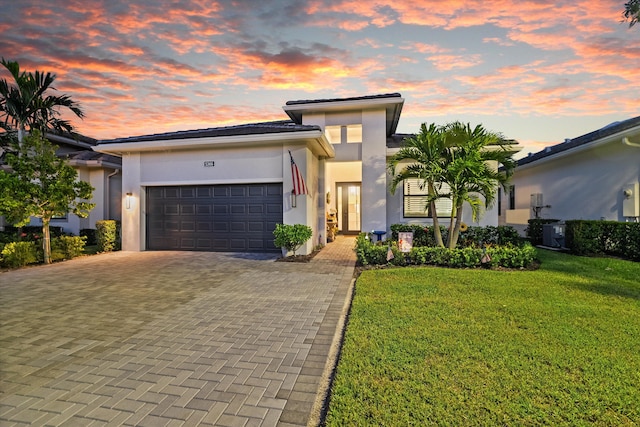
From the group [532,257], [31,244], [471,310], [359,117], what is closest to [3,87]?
[31,244]

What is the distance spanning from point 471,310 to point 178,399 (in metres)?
3.85

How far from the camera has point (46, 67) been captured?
10523 mm

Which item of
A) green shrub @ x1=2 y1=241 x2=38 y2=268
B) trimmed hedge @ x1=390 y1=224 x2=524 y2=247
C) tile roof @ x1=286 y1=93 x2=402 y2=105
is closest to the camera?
green shrub @ x1=2 y1=241 x2=38 y2=268

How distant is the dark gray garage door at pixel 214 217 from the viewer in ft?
34.0

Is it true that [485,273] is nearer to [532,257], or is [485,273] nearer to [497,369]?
[532,257]

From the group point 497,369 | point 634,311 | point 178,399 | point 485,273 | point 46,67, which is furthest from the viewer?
point 46,67

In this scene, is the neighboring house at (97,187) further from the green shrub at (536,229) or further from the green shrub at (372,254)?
the green shrub at (536,229)

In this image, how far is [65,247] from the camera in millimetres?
9562

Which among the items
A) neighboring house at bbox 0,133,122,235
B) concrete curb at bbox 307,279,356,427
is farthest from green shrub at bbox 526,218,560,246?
neighboring house at bbox 0,133,122,235

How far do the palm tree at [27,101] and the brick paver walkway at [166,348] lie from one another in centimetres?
702

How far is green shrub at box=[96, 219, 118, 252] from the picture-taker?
35.9 ft

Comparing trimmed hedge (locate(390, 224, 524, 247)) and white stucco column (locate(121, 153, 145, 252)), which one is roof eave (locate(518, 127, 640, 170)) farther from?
white stucco column (locate(121, 153, 145, 252))

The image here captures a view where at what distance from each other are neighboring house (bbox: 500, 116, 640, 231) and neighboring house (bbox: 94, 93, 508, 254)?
2996 mm

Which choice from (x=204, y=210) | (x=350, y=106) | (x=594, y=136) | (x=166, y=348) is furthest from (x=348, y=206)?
(x=166, y=348)
